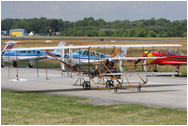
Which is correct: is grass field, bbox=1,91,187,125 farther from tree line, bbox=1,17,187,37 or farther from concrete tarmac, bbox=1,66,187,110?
tree line, bbox=1,17,187,37

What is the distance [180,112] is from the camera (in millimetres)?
14820

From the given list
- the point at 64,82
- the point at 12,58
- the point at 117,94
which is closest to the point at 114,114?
the point at 117,94

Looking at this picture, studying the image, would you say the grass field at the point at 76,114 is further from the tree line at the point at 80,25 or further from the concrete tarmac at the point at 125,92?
the tree line at the point at 80,25

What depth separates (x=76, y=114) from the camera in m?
14.0

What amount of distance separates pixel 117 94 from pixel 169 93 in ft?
8.77

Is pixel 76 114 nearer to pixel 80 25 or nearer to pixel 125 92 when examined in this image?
pixel 125 92

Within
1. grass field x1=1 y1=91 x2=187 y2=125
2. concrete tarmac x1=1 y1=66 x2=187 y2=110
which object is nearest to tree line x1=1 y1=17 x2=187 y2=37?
concrete tarmac x1=1 y1=66 x2=187 y2=110

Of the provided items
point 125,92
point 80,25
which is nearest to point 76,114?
point 125,92

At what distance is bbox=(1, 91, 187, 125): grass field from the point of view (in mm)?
12328

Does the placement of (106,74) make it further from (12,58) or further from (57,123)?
(12,58)

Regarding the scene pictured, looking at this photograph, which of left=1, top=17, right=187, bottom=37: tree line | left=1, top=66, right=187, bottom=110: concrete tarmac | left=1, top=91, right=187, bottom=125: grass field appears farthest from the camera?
left=1, top=17, right=187, bottom=37: tree line

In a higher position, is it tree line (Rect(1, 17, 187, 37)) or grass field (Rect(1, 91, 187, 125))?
tree line (Rect(1, 17, 187, 37))

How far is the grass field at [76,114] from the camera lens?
40.4 feet

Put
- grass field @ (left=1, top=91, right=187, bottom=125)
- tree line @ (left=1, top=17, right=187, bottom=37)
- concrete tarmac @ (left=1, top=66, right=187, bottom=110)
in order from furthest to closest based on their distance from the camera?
tree line @ (left=1, top=17, right=187, bottom=37) < concrete tarmac @ (left=1, top=66, right=187, bottom=110) < grass field @ (left=1, top=91, right=187, bottom=125)
